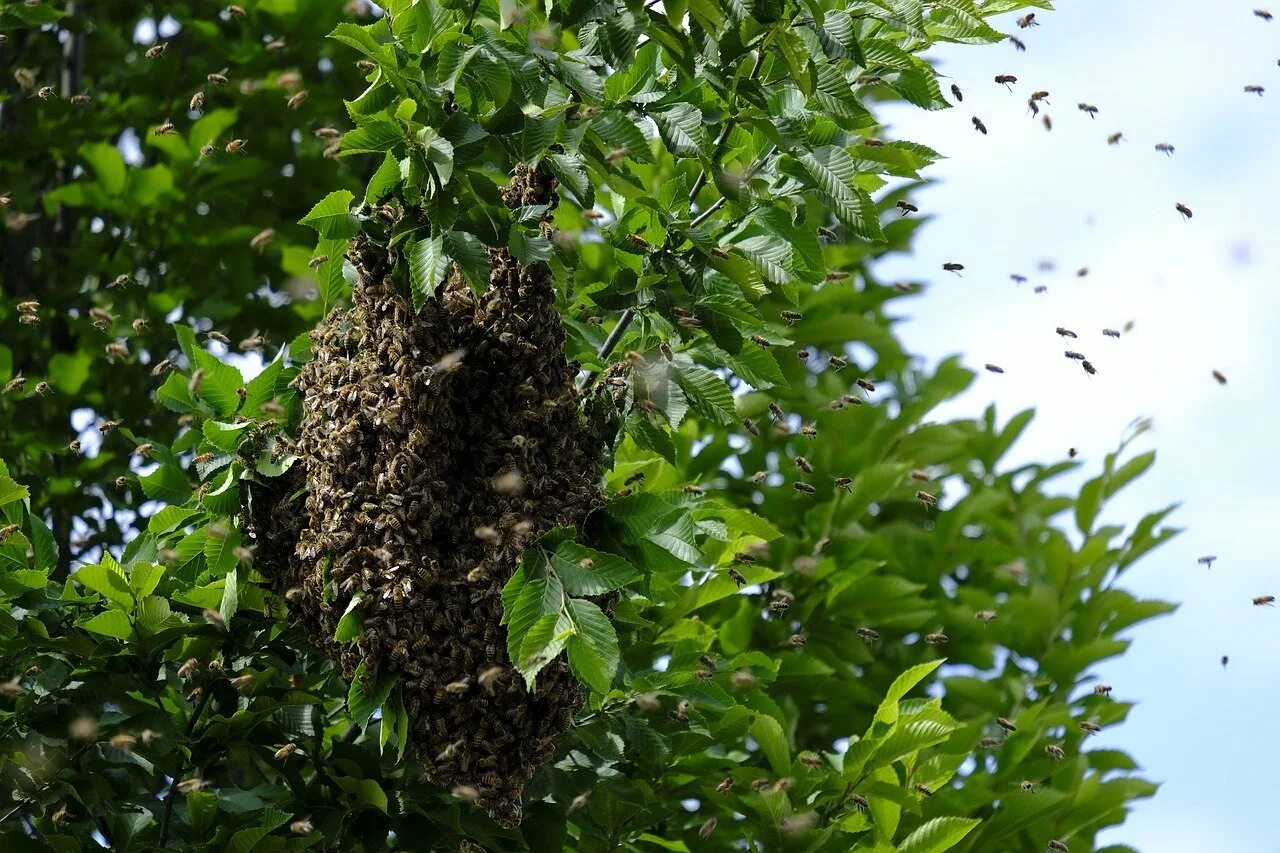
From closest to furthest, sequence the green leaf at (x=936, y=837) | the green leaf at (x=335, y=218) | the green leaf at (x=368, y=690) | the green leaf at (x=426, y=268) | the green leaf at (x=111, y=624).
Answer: the green leaf at (x=426, y=268) → the green leaf at (x=368, y=690) → the green leaf at (x=335, y=218) → the green leaf at (x=111, y=624) → the green leaf at (x=936, y=837)

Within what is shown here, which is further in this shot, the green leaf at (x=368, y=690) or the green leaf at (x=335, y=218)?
the green leaf at (x=335, y=218)

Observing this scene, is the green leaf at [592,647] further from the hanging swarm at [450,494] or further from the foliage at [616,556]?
the hanging swarm at [450,494]

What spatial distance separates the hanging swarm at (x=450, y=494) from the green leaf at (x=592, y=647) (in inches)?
8.4

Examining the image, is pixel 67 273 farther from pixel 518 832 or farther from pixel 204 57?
pixel 518 832

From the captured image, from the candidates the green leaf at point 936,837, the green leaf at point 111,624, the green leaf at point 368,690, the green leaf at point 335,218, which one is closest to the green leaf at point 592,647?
the green leaf at point 368,690

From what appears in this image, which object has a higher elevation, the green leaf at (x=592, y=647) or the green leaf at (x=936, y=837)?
the green leaf at (x=592, y=647)

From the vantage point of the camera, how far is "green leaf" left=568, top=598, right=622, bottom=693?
10.8ft

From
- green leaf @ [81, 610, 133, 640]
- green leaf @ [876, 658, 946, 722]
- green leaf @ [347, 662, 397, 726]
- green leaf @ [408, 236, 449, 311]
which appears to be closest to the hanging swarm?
green leaf @ [347, 662, 397, 726]

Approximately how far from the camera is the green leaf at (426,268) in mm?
3398

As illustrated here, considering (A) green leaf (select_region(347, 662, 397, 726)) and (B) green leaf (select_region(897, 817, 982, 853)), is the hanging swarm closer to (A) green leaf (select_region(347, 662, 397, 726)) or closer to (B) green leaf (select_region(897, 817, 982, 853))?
(A) green leaf (select_region(347, 662, 397, 726))

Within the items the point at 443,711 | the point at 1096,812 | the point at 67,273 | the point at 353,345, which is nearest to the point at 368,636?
the point at 443,711

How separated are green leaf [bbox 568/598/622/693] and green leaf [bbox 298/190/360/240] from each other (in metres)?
1.09

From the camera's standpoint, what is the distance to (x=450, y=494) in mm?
3625

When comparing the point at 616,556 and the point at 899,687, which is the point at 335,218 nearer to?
the point at 616,556
